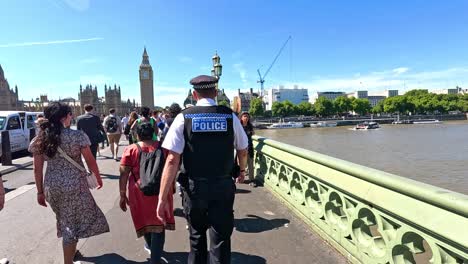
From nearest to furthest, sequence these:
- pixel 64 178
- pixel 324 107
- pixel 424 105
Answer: pixel 64 178, pixel 424 105, pixel 324 107

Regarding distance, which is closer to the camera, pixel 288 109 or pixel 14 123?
pixel 14 123

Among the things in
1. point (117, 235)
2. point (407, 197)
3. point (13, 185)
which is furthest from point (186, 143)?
point (13, 185)

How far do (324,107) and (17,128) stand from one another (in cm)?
13841

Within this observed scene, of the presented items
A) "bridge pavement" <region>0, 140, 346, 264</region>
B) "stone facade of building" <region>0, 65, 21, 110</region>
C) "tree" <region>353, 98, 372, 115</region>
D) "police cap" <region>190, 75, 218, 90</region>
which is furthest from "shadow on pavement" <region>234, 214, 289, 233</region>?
"tree" <region>353, 98, 372, 115</region>

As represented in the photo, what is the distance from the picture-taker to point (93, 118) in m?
9.17

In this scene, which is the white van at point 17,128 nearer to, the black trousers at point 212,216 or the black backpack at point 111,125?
the black backpack at point 111,125

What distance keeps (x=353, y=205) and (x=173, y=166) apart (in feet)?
6.51

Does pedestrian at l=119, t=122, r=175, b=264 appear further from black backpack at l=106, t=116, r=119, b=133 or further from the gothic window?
the gothic window

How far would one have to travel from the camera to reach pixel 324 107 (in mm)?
147000

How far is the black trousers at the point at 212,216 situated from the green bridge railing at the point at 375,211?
1.35 metres

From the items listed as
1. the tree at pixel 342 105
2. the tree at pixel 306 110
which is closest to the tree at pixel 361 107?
the tree at pixel 342 105

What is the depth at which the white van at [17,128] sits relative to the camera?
1655cm

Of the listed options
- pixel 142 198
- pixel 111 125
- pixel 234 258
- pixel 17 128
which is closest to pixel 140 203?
pixel 142 198

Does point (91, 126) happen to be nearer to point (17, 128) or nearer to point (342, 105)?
point (17, 128)
